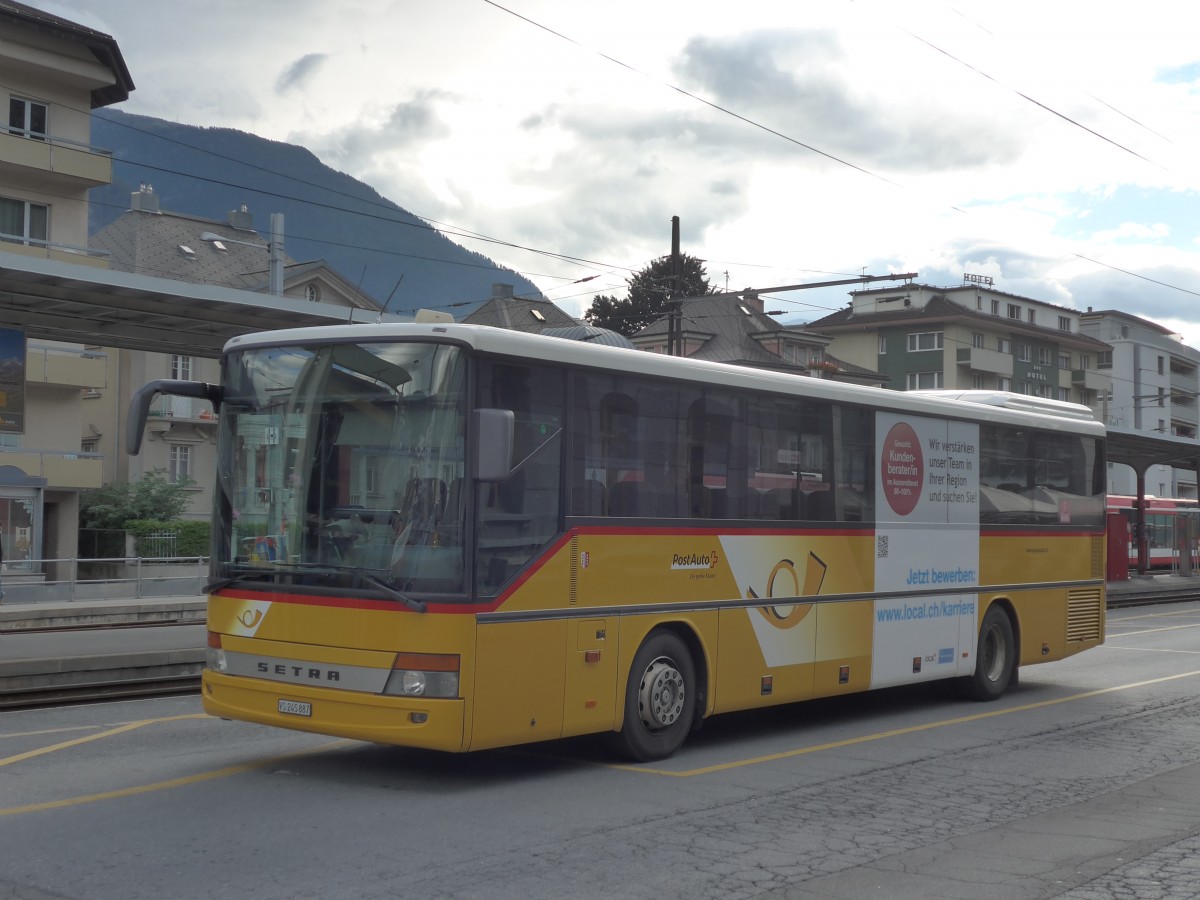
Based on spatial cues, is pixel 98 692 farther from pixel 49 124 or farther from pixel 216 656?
pixel 49 124

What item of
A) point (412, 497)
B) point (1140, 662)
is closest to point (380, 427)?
point (412, 497)

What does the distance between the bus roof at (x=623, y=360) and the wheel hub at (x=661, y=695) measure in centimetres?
220

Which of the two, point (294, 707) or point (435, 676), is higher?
point (435, 676)

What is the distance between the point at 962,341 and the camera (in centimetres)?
8125

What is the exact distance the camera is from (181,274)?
64938 millimetres

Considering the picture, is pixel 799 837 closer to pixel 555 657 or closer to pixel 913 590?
pixel 555 657

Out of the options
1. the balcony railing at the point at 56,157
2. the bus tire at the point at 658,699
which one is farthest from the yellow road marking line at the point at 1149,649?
the balcony railing at the point at 56,157

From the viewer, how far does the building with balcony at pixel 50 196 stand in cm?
4016

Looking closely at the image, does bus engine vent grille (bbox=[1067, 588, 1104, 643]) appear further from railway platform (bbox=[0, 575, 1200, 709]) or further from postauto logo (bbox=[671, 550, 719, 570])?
railway platform (bbox=[0, 575, 1200, 709])

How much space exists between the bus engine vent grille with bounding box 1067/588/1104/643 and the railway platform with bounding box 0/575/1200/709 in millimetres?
9904

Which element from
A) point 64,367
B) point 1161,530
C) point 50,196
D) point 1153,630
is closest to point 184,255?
point 50,196

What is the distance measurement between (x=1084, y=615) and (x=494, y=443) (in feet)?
33.9

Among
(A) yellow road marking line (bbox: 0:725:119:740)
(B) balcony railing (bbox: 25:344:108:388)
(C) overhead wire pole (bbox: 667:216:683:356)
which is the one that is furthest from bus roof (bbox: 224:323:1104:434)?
(B) balcony railing (bbox: 25:344:108:388)

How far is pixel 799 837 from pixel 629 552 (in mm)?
2818
